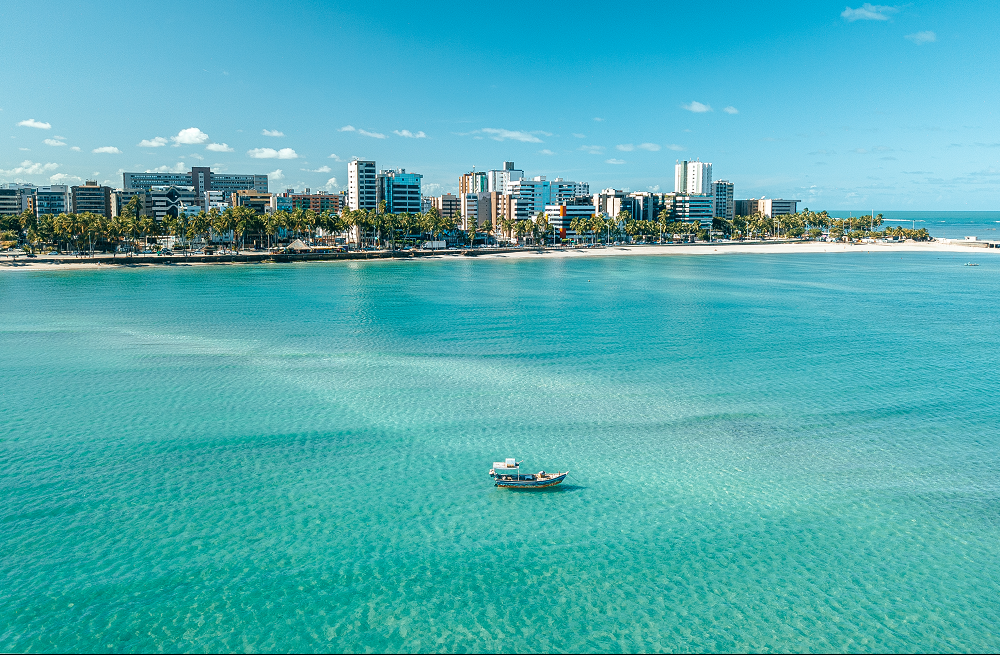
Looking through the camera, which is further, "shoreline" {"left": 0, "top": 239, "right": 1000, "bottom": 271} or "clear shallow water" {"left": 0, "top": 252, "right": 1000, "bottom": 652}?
"shoreline" {"left": 0, "top": 239, "right": 1000, "bottom": 271}

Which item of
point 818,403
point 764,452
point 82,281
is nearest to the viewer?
point 764,452

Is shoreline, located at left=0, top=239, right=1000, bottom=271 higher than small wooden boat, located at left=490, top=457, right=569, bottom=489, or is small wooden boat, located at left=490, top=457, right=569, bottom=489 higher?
shoreline, located at left=0, top=239, right=1000, bottom=271

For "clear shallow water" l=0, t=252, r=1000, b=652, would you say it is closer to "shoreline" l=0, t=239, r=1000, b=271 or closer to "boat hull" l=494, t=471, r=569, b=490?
"boat hull" l=494, t=471, r=569, b=490

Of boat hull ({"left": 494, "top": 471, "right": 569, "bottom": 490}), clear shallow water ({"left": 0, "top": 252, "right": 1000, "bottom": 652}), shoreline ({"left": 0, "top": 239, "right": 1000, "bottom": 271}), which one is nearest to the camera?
clear shallow water ({"left": 0, "top": 252, "right": 1000, "bottom": 652})

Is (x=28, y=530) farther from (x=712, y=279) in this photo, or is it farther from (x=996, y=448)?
(x=712, y=279)

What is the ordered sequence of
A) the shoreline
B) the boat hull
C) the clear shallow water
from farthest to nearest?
1. the shoreline
2. the boat hull
3. the clear shallow water

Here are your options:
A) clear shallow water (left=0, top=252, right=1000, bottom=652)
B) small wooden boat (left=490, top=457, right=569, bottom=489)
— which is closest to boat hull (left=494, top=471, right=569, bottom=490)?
small wooden boat (left=490, top=457, right=569, bottom=489)

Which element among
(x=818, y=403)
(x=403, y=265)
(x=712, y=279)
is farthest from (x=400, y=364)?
(x=403, y=265)

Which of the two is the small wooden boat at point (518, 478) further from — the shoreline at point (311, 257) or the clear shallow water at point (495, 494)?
the shoreline at point (311, 257)
